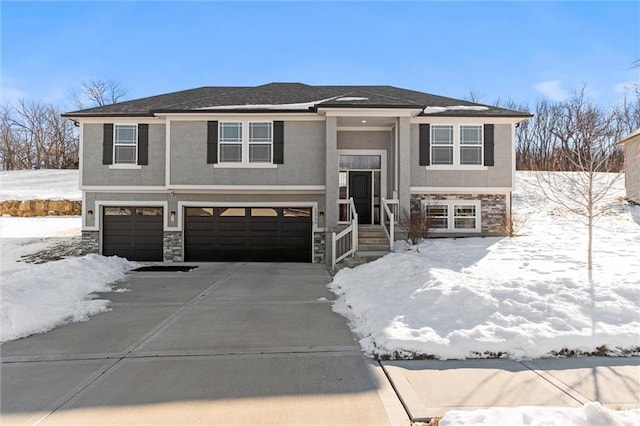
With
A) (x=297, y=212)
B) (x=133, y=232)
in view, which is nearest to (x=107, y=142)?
(x=133, y=232)

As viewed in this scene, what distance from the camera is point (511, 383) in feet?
13.0

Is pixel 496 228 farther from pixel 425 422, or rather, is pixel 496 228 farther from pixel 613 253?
pixel 425 422

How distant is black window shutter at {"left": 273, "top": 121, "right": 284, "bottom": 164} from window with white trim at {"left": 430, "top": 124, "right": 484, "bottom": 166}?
5251mm

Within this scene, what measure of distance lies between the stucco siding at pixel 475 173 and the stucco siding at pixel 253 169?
10.7 feet

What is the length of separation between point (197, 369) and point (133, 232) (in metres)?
11.2

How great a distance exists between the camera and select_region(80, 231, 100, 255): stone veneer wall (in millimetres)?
13922

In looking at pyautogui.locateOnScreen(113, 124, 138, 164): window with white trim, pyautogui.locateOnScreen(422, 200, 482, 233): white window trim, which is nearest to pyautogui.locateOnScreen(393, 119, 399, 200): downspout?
pyautogui.locateOnScreen(422, 200, 482, 233): white window trim

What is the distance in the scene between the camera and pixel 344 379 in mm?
4098

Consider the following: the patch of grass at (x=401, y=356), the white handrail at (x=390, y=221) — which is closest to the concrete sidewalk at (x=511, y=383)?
the patch of grass at (x=401, y=356)

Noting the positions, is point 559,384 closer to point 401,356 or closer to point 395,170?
point 401,356

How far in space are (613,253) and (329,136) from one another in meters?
8.53

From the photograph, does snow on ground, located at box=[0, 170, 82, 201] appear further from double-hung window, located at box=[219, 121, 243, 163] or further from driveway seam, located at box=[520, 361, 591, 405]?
driveway seam, located at box=[520, 361, 591, 405]

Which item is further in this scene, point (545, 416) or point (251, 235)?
point (251, 235)

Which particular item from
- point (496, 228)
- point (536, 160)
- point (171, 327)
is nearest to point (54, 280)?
point (171, 327)
